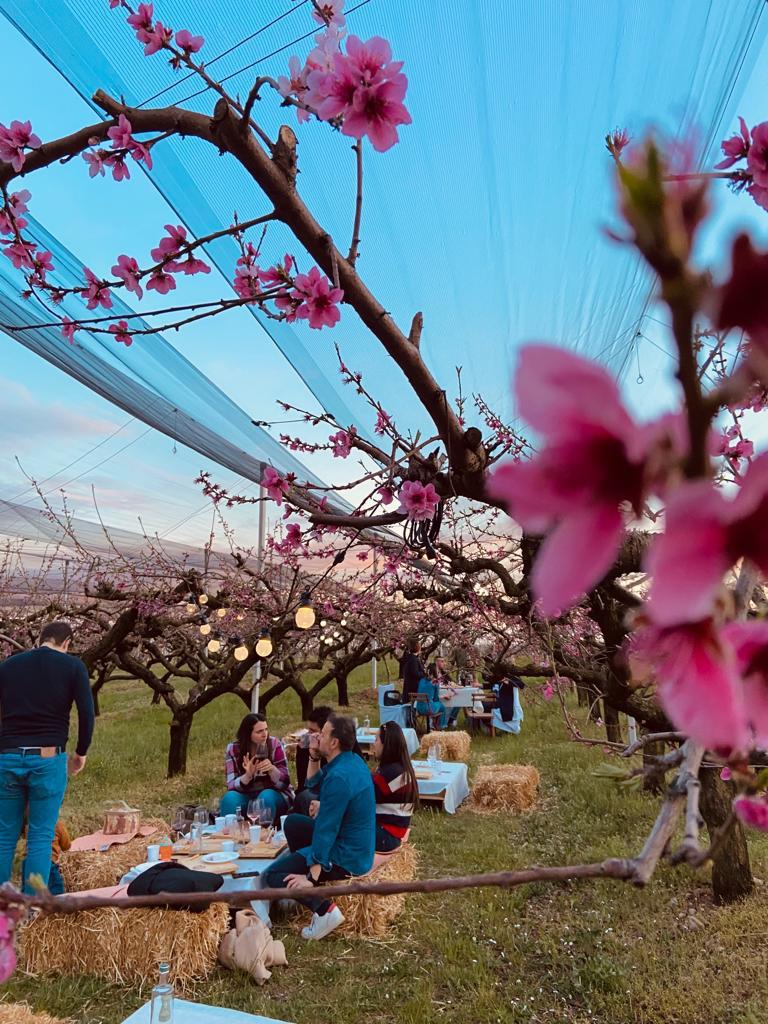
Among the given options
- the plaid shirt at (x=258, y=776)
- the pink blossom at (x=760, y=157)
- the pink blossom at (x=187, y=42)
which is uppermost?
the pink blossom at (x=187, y=42)

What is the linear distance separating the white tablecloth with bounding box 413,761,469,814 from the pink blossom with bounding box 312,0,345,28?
22.2ft

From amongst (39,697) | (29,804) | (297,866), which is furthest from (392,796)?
(39,697)

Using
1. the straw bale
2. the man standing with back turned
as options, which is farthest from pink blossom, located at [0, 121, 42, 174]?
the straw bale

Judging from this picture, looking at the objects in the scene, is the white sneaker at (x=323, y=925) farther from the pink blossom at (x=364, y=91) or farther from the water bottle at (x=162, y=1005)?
the pink blossom at (x=364, y=91)

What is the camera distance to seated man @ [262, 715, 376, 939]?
405cm

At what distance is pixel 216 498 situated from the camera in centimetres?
320

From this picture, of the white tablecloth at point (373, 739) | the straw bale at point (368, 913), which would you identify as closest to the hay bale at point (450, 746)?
the white tablecloth at point (373, 739)

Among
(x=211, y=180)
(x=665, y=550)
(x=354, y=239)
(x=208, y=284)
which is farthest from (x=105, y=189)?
(x=665, y=550)

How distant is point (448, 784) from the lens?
6973mm

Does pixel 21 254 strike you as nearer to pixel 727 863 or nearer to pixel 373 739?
pixel 727 863

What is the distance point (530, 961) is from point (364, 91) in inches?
168

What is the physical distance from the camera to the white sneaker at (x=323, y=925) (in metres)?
4.11

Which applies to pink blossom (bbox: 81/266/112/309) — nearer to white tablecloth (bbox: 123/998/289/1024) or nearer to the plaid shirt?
white tablecloth (bbox: 123/998/289/1024)

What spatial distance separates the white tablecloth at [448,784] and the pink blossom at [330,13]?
677 cm
